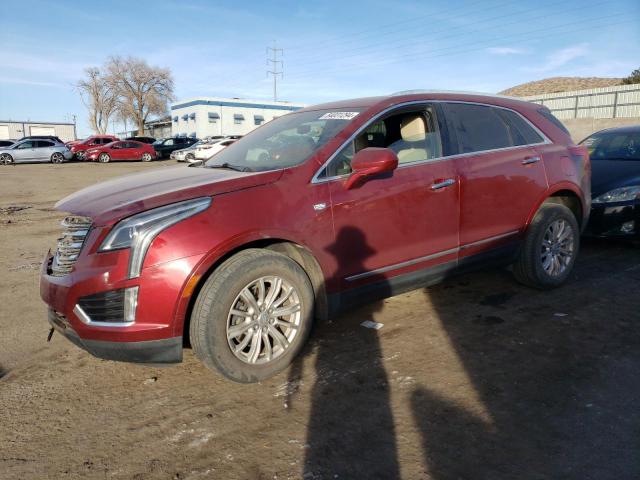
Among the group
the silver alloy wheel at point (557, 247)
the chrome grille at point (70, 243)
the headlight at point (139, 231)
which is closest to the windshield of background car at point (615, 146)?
the silver alloy wheel at point (557, 247)

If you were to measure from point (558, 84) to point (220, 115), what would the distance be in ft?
144

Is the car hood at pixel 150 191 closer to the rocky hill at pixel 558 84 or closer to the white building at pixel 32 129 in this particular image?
the rocky hill at pixel 558 84

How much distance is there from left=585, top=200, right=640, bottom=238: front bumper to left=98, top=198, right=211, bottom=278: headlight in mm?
5194

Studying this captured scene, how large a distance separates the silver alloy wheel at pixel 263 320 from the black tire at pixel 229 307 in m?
0.03

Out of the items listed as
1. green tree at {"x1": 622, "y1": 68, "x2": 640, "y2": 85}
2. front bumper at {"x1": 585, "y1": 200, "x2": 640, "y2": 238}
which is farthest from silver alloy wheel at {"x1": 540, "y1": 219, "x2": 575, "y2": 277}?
green tree at {"x1": 622, "y1": 68, "x2": 640, "y2": 85}

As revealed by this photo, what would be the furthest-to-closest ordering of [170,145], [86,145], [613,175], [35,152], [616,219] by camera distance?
[170,145], [86,145], [35,152], [613,175], [616,219]

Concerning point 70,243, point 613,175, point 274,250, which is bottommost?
point 274,250

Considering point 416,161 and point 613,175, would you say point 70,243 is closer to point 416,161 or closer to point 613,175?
point 416,161

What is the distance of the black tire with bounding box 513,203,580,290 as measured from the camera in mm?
4512

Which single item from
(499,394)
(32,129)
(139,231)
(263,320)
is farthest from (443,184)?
(32,129)

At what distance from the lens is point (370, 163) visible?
3258 millimetres

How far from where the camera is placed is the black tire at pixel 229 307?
285 centimetres

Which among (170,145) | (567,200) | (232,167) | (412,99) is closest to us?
(232,167)

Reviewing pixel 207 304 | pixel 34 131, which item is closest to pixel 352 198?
pixel 207 304
